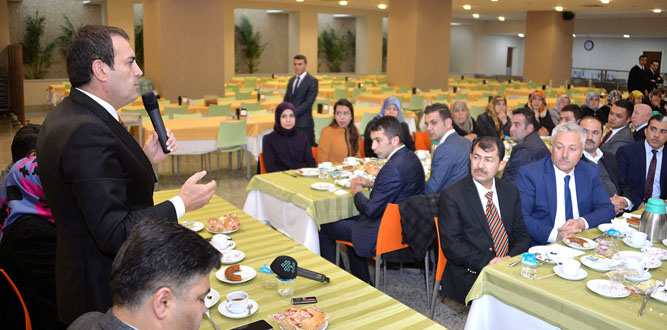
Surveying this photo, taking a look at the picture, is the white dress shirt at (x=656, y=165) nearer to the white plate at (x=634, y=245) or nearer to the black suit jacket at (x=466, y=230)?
the white plate at (x=634, y=245)

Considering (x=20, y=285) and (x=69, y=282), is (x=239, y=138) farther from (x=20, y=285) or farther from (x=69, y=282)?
(x=69, y=282)

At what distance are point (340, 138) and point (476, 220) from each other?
2837 millimetres

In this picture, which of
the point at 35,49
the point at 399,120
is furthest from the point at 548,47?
the point at 35,49

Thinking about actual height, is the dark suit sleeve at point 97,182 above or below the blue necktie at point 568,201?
above

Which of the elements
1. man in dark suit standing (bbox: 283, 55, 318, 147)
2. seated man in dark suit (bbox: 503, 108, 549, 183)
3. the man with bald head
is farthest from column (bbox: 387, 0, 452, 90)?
seated man in dark suit (bbox: 503, 108, 549, 183)

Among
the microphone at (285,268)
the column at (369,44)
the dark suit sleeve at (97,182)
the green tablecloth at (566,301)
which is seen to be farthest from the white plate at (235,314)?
the column at (369,44)

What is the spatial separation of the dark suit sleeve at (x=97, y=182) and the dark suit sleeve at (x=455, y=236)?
77.5 inches

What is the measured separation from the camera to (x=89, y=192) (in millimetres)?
1579

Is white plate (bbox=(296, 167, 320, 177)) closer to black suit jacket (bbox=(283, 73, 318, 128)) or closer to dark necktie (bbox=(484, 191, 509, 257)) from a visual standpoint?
dark necktie (bbox=(484, 191, 509, 257))

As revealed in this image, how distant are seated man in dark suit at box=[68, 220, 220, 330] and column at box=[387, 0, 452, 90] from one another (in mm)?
12732

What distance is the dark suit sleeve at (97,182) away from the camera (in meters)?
1.58

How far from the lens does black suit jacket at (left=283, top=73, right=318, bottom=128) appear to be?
24.2 ft

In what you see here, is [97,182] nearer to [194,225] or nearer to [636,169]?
[194,225]

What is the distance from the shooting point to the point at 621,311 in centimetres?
215
